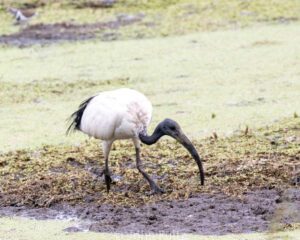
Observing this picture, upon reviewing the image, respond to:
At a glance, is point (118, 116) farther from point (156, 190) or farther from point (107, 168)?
point (156, 190)

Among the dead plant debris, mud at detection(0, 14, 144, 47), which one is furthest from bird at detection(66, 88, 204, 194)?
mud at detection(0, 14, 144, 47)

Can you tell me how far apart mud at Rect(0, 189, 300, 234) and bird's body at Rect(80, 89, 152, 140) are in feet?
1.53

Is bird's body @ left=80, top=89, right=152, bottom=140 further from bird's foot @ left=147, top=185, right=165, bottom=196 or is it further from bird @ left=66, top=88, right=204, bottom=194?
bird's foot @ left=147, top=185, right=165, bottom=196

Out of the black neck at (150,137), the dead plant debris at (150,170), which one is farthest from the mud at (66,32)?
the black neck at (150,137)

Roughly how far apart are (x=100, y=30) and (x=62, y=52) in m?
1.86

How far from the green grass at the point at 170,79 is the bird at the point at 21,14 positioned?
2285mm

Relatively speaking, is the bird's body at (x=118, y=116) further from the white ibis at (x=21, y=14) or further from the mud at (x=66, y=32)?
the white ibis at (x=21, y=14)

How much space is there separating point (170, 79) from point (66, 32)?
15.1ft

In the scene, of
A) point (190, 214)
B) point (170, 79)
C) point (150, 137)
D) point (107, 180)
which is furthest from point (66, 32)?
point (190, 214)

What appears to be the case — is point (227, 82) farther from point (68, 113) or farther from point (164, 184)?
point (164, 184)

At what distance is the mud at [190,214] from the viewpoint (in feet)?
16.2

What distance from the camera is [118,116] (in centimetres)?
545

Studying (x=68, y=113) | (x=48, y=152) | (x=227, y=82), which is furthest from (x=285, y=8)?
(x=48, y=152)

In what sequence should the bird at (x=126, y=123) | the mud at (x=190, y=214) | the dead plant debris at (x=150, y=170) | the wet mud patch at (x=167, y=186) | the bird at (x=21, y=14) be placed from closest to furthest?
the mud at (x=190, y=214)
the wet mud patch at (x=167, y=186)
the bird at (x=126, y=123)
the dead plant debris at (x=150, y=170)
the bird at (x=21, y=14)
